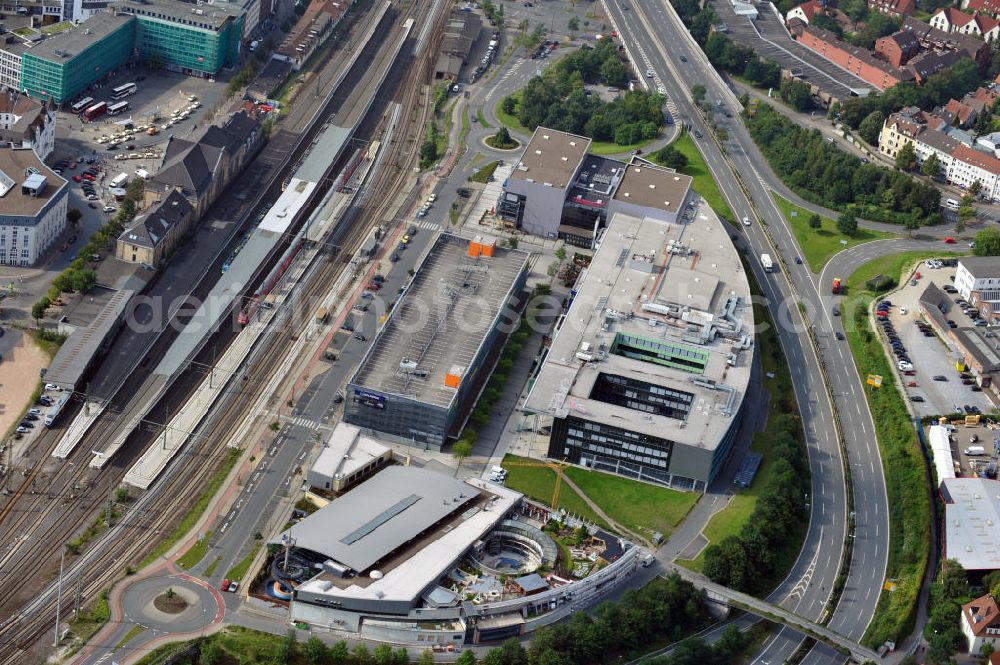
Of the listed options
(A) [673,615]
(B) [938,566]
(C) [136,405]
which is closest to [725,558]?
(A) [673,615]

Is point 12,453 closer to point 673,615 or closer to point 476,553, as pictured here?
point 476,553

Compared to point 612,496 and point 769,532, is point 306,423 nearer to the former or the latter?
point 612,496

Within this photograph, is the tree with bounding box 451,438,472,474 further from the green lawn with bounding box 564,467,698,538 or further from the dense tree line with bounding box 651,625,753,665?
the dense tree line with bounding box 651,625,753,665

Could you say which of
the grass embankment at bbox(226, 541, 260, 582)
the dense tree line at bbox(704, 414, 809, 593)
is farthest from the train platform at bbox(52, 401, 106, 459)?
the dense tree line at bbox(704, 414, 809, 593)

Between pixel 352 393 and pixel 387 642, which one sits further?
pixel 352 393

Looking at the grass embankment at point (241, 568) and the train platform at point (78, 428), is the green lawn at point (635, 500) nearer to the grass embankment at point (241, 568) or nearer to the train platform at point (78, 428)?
the grass embankment at point (241, 568)

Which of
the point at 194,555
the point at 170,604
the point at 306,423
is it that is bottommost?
the point at 306,423

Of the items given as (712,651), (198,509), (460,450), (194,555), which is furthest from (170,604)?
(712,651)
